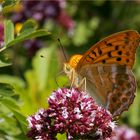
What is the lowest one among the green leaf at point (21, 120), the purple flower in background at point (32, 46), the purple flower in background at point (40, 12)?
the green leaf at point (21, 120)

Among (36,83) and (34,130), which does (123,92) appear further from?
(36,83)

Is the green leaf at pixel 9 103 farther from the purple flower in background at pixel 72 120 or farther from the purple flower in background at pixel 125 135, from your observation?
the purple flower in background at pixel 125 135

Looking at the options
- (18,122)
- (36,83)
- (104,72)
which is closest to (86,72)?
(104,72)

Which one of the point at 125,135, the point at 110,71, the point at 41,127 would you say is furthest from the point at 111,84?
the point at 125,135

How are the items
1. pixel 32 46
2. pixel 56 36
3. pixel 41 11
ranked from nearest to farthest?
1. pixel 56 36
2. pixel 32 46
3. pixel 41 11

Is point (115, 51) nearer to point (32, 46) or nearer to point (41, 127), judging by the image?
point (41, 127)

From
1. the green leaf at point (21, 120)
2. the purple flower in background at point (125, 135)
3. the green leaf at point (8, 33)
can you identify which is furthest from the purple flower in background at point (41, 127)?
the purple flower in background at point (125, 135)
